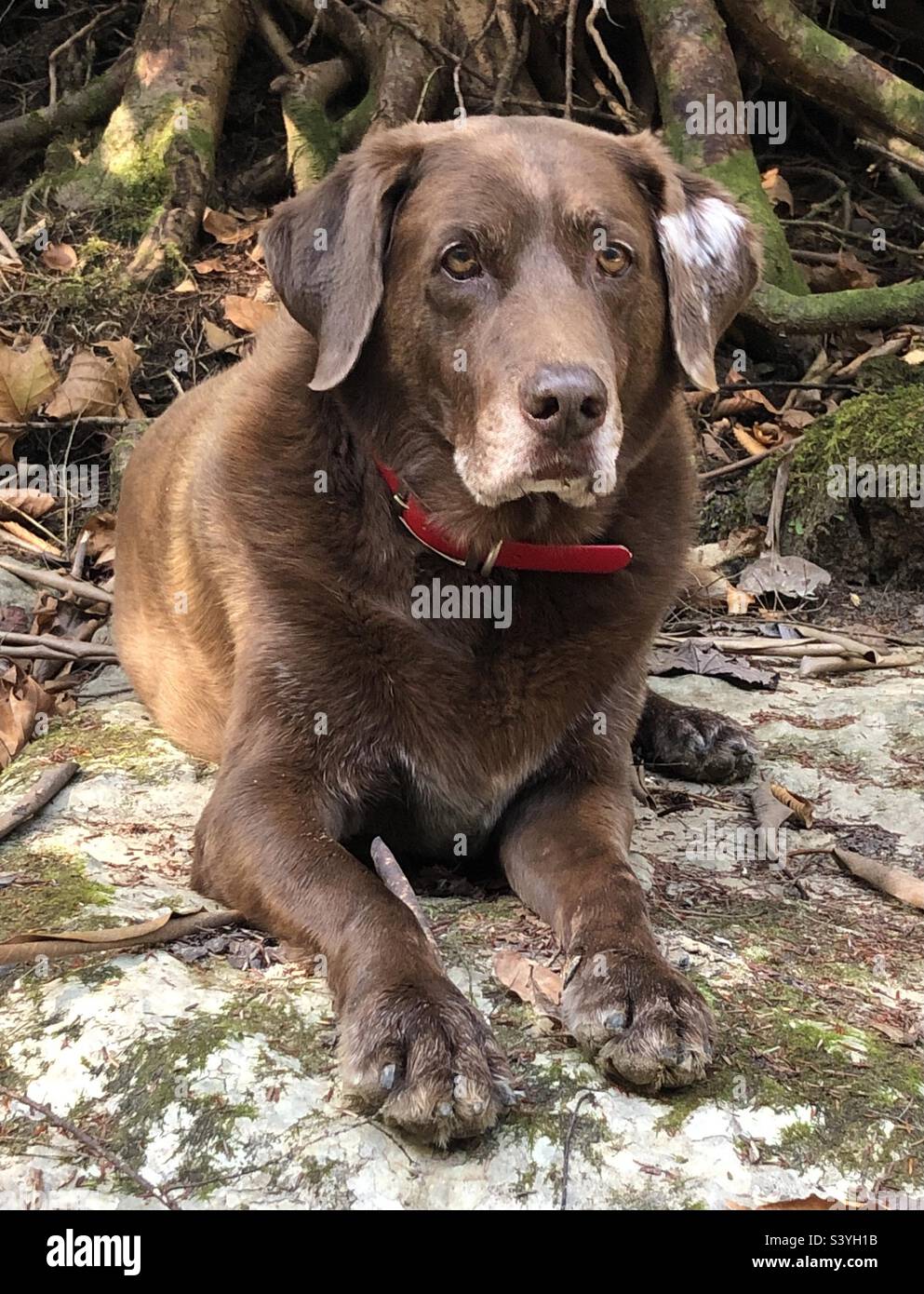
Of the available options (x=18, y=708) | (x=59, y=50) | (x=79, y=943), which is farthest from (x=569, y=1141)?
(x=59, y=50)

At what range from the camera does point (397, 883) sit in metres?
2.55

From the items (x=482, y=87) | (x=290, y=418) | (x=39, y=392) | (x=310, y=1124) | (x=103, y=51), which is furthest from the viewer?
(x=103, y=51)

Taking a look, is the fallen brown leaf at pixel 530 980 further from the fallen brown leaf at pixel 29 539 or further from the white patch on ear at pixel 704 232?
the fallen brown leaf at pixel 29 539

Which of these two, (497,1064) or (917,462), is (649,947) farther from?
(917,462)

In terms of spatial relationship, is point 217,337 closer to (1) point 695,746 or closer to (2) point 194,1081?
(1) point 695,746

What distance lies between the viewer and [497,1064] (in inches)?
79.6

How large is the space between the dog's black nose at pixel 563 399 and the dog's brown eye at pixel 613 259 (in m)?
0.43

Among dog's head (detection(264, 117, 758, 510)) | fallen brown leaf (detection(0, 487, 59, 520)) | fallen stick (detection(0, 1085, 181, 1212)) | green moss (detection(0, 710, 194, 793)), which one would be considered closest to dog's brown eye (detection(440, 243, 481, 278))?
dog's head (detection(264, 117, 758, 510))

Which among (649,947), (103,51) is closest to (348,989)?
(649,947)

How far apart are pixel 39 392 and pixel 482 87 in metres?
2.56

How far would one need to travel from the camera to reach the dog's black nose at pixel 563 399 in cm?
235

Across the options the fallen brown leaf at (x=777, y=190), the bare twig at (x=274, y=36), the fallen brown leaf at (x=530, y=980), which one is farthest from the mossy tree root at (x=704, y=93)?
the fallen brown leaf at (x=530, y=980)

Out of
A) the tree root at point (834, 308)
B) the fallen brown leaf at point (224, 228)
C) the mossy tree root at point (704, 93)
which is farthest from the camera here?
the fallen brown leaf at point (224, 228)

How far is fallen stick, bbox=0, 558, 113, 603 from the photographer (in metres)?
4.75
